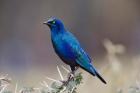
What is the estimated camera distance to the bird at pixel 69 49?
593 centimetres

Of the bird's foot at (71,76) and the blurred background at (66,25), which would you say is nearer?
the bird's foot at (71,76)

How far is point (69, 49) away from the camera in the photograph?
604 centimetres

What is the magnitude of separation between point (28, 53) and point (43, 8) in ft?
3.31

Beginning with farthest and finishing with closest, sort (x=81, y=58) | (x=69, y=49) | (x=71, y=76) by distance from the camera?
(x=69, y=49) < (x=81, y=58) < (x=71, y=76)

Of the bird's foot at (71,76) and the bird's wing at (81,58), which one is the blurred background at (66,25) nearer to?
the bird's wing at (81,58)

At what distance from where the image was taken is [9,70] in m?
13.4

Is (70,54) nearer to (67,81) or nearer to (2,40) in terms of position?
(67,81)

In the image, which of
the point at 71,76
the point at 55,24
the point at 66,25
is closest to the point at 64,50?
the point at 55,24

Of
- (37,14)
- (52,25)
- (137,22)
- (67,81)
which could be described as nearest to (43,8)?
(37,14)

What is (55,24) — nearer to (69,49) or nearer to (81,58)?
(69,49)

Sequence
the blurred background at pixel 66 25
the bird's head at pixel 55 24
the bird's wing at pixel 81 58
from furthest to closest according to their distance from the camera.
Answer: the blurred background at pixel 66 25 < the bird's head at pixel 55 24 < the bird's wing at pixel 81 58

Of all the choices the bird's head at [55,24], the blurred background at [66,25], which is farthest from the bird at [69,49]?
the blurred background at [66,25]

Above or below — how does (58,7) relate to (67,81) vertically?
above

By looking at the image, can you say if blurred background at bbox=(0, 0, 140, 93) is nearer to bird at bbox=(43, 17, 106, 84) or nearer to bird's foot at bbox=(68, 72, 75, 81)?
bird at bbox=(43, 17, 106, 84)
